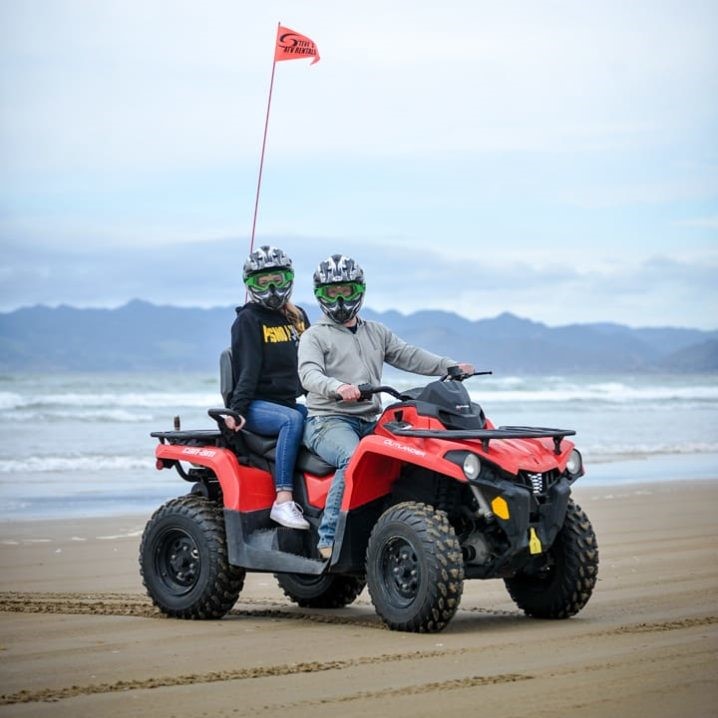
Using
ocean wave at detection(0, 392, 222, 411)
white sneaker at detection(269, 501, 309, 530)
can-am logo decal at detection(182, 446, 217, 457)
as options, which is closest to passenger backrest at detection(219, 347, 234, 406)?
can-am logo decal at detection(182, 446, 217, 457)

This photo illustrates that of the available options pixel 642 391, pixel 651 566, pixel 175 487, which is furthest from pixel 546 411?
pixel 651 566

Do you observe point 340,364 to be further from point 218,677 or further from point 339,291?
point 218,677

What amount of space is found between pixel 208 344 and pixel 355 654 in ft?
436

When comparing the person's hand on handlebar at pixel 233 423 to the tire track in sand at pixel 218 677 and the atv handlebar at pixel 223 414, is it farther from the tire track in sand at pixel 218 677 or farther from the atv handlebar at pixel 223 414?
the tire track in sand at pixel 218 677

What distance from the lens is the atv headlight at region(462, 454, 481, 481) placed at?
7.68 meters

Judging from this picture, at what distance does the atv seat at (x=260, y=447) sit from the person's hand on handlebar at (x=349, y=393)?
63 centimetres

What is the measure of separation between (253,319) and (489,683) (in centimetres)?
339

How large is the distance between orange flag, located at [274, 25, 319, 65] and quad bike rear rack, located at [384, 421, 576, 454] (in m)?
3.55

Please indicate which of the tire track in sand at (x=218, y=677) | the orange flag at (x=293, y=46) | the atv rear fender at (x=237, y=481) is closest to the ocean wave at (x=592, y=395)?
the orange flag at (x=293, y=46)

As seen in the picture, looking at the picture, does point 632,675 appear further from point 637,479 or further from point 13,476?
point 13,476

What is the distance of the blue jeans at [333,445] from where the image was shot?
8375 mm

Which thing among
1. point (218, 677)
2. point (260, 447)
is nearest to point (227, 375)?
point (260, 447)

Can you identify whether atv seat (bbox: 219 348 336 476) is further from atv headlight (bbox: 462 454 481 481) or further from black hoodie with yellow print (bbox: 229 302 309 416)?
atv headlight (bbox: 462 454 481 481)

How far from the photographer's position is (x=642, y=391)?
192ft
